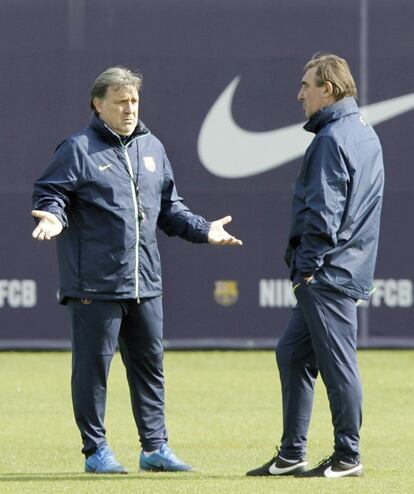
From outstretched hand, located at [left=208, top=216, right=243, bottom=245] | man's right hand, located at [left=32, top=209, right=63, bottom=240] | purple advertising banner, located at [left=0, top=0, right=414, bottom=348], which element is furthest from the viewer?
purple advertising banner, located at [left=0, top=0, right=414, bottom=348]

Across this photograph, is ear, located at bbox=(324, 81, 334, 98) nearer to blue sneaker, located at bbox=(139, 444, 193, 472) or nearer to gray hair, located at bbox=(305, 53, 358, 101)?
gray hair, located at bbox=(305, 53, 358, 101)

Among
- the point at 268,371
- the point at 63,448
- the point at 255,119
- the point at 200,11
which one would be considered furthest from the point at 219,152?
the point at 63,448

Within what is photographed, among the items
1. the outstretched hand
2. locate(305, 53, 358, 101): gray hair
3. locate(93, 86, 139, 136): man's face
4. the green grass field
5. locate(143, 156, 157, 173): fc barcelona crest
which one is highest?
locate(305, 53, 358, 101): gray hair

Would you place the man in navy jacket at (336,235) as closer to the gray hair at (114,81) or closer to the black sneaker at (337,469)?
the black sneaker at (337,469)

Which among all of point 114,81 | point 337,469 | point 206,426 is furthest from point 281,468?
point 206,426

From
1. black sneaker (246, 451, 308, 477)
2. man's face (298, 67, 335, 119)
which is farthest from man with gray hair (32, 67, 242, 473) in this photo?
man's face (298, 67, 335, 119)

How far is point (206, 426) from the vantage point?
8367 mm

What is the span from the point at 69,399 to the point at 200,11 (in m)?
4.17

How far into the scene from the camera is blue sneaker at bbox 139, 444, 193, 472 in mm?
6480

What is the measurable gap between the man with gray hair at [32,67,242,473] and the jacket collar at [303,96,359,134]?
0.78 meters

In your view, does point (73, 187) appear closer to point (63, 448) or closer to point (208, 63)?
point (63, 448)

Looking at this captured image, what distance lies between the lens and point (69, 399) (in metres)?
9.56

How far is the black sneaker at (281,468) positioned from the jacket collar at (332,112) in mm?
1437

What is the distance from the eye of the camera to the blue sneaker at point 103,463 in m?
6.31
